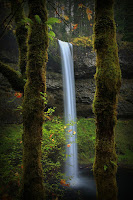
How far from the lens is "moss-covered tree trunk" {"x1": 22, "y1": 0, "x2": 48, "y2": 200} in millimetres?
2496

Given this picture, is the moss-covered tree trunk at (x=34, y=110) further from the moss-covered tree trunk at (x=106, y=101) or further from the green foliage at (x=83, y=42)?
the green foliage at (x=83, y=42)

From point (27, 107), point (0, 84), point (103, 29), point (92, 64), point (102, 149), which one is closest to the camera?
point (102, 149)

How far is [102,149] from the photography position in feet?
7.19

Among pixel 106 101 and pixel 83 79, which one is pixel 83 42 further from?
pixel 106 101

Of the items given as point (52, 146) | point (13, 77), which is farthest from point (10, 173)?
point (13, 77)

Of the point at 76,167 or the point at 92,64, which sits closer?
the point at 76,167

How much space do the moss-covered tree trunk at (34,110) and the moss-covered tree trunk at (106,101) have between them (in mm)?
1066

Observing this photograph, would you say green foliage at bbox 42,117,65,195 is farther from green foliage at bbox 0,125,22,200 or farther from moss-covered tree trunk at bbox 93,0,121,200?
moss-covered tree trunk at bbox 93,0,121,200

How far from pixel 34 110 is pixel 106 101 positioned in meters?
1.32

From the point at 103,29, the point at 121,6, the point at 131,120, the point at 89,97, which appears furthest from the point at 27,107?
the point at 121,6

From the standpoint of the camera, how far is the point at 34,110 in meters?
2.61

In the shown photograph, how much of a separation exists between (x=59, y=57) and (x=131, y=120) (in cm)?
857

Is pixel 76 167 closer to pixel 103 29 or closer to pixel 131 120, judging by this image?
pixel 131 120

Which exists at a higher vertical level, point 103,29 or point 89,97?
point 103,29
